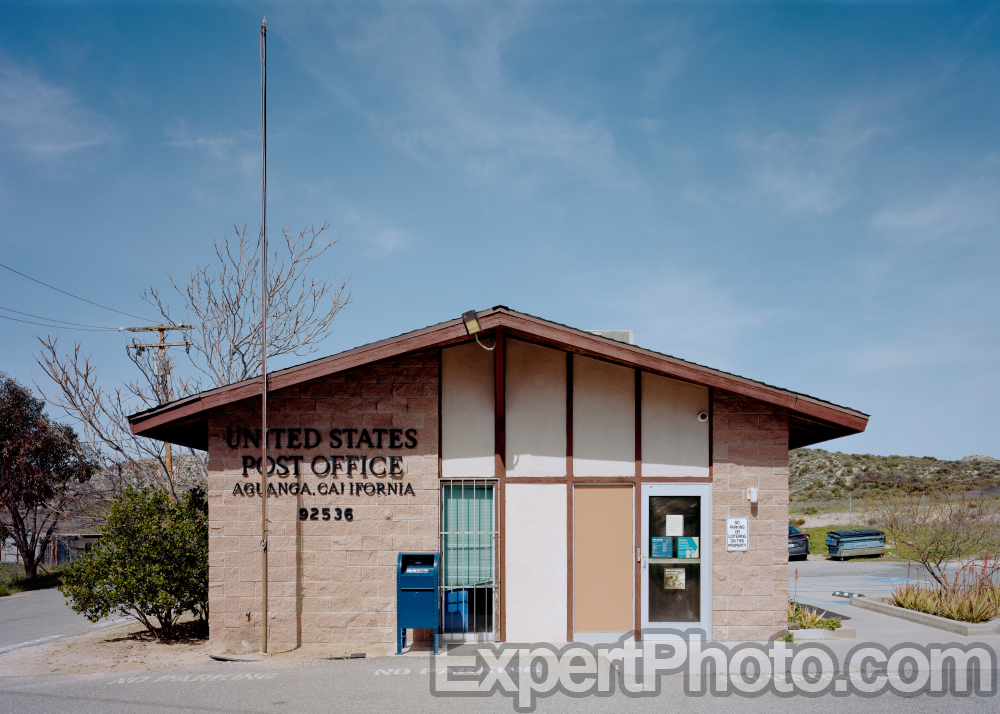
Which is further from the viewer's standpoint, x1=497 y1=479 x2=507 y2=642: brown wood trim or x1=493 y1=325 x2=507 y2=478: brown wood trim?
x1=493 y1=325 x2=507 y2=478: brown wood trim

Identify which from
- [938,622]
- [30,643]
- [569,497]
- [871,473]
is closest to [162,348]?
[30,643]

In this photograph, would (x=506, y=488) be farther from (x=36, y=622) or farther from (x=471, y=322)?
(x=36, y=622)

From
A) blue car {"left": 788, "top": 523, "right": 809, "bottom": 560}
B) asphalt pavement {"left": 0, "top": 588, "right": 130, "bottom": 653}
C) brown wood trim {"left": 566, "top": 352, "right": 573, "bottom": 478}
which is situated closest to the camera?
brown wood trim {"left": 566, "top": 352, "right": 573, "bottom": 478}

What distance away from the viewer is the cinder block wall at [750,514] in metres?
9.68

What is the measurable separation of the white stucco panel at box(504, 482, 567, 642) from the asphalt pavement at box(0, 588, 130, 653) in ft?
24.1

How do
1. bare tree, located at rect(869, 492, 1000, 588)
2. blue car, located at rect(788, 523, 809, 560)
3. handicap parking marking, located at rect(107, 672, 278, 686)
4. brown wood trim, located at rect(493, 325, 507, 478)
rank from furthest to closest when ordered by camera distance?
blue car, located at rect(788, 523, 809, 560) → bare tree, located at rect(869, 492, 1000, 588) → brown wood trim, located at rect(493, 325, 507, 478) → handicap parking marking, located at rect(107, 672, 278, 686)

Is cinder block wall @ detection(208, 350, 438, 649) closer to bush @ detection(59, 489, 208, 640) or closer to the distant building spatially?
bush @ detection(59, 489, 208, 640)

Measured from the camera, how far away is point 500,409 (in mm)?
9906

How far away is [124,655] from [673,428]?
844 cm

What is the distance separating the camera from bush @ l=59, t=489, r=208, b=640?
31.7 feet

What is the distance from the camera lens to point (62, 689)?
25.9ft

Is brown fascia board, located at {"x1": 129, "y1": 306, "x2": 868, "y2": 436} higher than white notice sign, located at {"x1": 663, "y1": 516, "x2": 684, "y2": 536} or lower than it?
higher

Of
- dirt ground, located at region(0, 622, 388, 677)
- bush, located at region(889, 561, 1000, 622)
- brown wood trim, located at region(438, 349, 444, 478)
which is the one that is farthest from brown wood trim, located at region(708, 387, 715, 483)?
dirt ground, located at region(0, 622, 388, 677)

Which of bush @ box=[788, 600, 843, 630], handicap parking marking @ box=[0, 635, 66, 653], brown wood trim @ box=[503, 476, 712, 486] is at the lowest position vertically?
handicap parking marking @ box=[0, 635, 66, 653]
